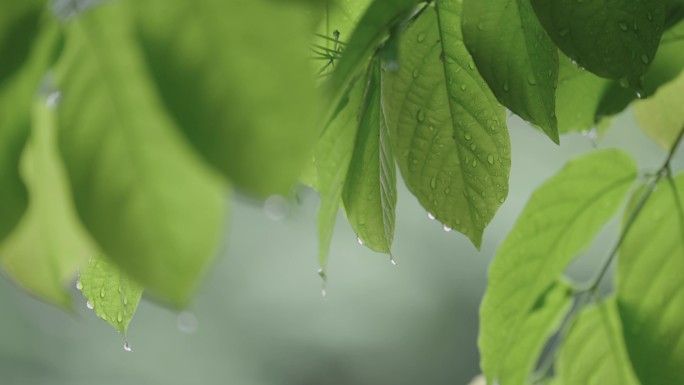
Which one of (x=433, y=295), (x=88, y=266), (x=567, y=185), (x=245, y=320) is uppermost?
(x=567, y=185)

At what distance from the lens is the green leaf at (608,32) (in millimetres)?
568

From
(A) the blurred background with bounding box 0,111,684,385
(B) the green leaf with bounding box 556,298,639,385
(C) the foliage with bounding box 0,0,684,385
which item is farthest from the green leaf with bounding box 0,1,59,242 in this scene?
Answer: (A) the blurred background with bounding box 0,111,684,385

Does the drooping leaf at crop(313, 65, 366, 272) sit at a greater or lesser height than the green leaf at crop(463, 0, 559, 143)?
lesser

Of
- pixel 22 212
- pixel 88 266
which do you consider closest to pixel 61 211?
pixel 22 212

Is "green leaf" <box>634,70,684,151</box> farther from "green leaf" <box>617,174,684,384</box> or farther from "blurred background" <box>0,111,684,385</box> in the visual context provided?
"blurred background" <box>0,111,684,385</box>

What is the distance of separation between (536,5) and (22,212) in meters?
0.35

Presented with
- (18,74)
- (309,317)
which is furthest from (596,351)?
(309,317)

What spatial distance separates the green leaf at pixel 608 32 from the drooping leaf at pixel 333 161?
0.13 m

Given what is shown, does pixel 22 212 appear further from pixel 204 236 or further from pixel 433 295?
pixel 433 295

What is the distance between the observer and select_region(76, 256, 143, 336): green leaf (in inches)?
24.4

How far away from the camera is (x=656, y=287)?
78 cm

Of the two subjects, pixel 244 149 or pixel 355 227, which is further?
pixel 355 227

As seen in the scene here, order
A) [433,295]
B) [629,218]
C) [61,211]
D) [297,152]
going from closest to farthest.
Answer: [297,152], [61,211], [629,218], [433,295]

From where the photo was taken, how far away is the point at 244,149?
277 mm
